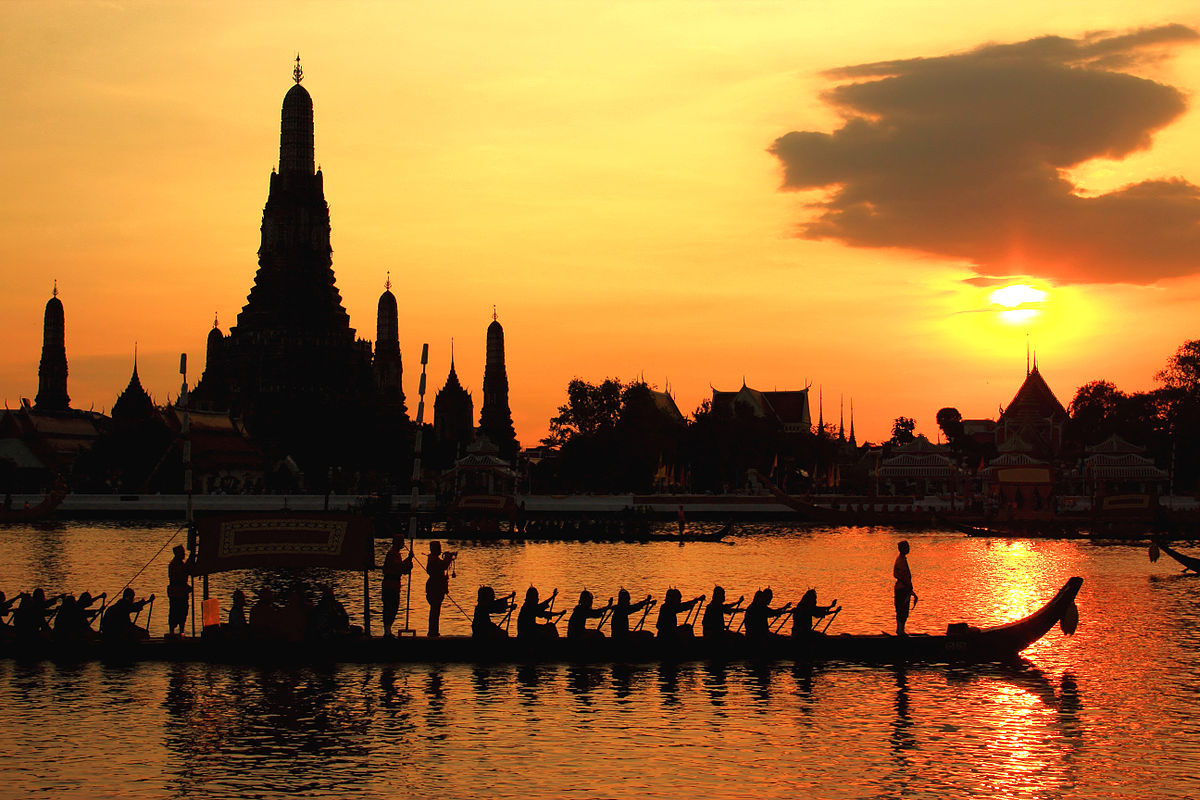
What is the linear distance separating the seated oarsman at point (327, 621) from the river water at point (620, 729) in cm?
77

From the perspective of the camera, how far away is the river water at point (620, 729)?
2000cm

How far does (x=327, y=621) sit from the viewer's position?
27922mm

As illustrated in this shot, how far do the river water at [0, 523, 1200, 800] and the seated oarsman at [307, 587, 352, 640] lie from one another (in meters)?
0.77

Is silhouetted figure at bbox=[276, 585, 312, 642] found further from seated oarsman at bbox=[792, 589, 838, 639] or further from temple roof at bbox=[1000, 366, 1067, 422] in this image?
temple roof at bbox=[1000, 366, 1067, 422]

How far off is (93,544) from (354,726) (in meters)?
52.1

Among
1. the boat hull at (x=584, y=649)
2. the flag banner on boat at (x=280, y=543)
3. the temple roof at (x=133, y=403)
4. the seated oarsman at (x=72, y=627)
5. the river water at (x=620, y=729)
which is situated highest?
the temple roof at (x=133, y=403)

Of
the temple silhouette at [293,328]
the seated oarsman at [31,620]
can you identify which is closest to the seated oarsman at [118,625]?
the seated oarsman at [31,620]

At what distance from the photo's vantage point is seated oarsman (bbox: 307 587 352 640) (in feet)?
90.9

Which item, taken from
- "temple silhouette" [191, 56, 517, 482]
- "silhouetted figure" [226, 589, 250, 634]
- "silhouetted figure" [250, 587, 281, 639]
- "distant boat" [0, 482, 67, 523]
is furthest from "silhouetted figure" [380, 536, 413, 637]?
"temple silhouette" [191, 56, 517, 482]

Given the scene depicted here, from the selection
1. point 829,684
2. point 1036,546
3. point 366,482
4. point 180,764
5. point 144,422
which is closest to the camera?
point 180,764

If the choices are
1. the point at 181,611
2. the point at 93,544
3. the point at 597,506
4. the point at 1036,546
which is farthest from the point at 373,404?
the point at 181,611

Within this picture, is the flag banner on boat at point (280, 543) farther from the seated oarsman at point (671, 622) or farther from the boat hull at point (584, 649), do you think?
the seated oarsman at point (671, 622)

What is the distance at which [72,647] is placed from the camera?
28.3 metres

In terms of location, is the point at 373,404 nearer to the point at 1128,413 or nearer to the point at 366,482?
the point at 366,482
